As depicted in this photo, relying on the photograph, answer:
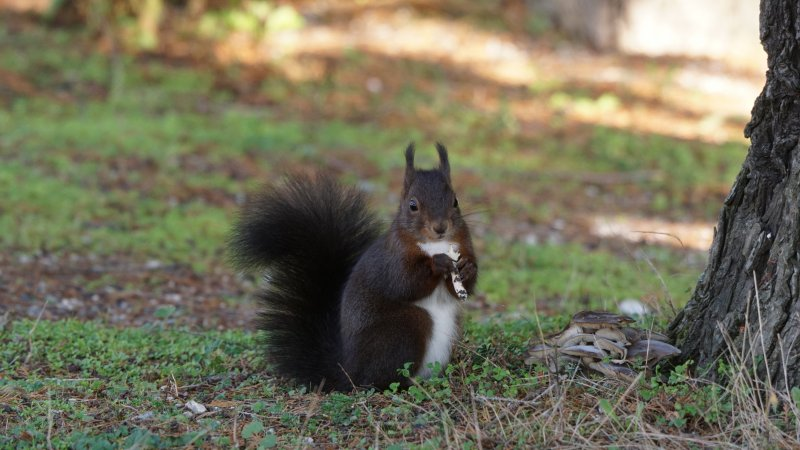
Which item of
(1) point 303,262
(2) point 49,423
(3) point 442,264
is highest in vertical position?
(3) point 442,264

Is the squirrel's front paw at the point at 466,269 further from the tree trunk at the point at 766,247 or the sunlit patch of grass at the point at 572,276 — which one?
the sunlit patch of grass at the point at 572,276

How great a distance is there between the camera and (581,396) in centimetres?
285

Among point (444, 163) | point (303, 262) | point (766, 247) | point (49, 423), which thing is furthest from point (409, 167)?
point (49, 423)

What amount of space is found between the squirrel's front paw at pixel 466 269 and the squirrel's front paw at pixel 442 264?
0.04 meters

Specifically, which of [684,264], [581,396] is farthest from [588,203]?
[581,396]

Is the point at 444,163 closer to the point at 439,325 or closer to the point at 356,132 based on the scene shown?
the point at 439,325

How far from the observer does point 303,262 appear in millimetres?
3416

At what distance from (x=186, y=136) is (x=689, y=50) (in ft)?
18.1

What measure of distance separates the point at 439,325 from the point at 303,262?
560 millimetres

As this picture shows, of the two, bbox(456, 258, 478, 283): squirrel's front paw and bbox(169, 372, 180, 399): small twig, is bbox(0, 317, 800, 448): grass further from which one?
bbox(456, 258, 478, 283): squirrel's front paw

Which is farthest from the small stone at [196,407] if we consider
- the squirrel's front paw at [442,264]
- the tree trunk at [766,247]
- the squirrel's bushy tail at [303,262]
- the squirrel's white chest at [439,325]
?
the tree trunk at [766,247]

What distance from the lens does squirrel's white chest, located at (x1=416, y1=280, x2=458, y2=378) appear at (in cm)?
313

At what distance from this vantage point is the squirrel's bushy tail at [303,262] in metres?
3.31

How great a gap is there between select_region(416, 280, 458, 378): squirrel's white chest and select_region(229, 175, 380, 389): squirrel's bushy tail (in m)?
0.31
